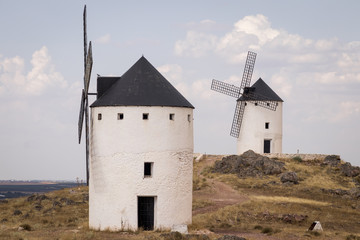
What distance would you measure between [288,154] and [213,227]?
24.7 metres

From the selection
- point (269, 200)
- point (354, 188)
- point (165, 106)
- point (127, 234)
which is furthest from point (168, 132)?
point (354, 188)

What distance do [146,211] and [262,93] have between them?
28.6 m

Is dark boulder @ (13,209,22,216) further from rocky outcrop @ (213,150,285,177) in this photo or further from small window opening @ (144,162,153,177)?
rocky outcrop @ (213,150,285,177)

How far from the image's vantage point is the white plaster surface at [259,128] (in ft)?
167

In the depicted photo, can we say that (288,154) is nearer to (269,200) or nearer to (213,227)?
(269,200)

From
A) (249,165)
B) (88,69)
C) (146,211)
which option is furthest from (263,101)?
(146,211)

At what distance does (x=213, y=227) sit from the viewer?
28.5 meters

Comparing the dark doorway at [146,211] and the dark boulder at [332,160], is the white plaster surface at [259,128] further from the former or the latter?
the dark doorway at [146,211]

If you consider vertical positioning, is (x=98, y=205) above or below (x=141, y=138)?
below

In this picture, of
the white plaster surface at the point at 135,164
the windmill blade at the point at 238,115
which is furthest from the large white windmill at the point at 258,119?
the white plaster surface at the point at 135,164

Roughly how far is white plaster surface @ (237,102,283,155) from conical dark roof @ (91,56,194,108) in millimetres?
24994

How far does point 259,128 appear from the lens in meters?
51.0

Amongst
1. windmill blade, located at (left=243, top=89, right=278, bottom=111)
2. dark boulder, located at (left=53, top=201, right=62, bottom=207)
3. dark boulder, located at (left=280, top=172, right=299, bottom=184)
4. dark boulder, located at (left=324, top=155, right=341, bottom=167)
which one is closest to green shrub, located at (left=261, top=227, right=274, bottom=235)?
dark boulder, located at (left=53, top=201, right=62, bottom=207)

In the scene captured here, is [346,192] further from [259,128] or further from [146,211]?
[146,211]
